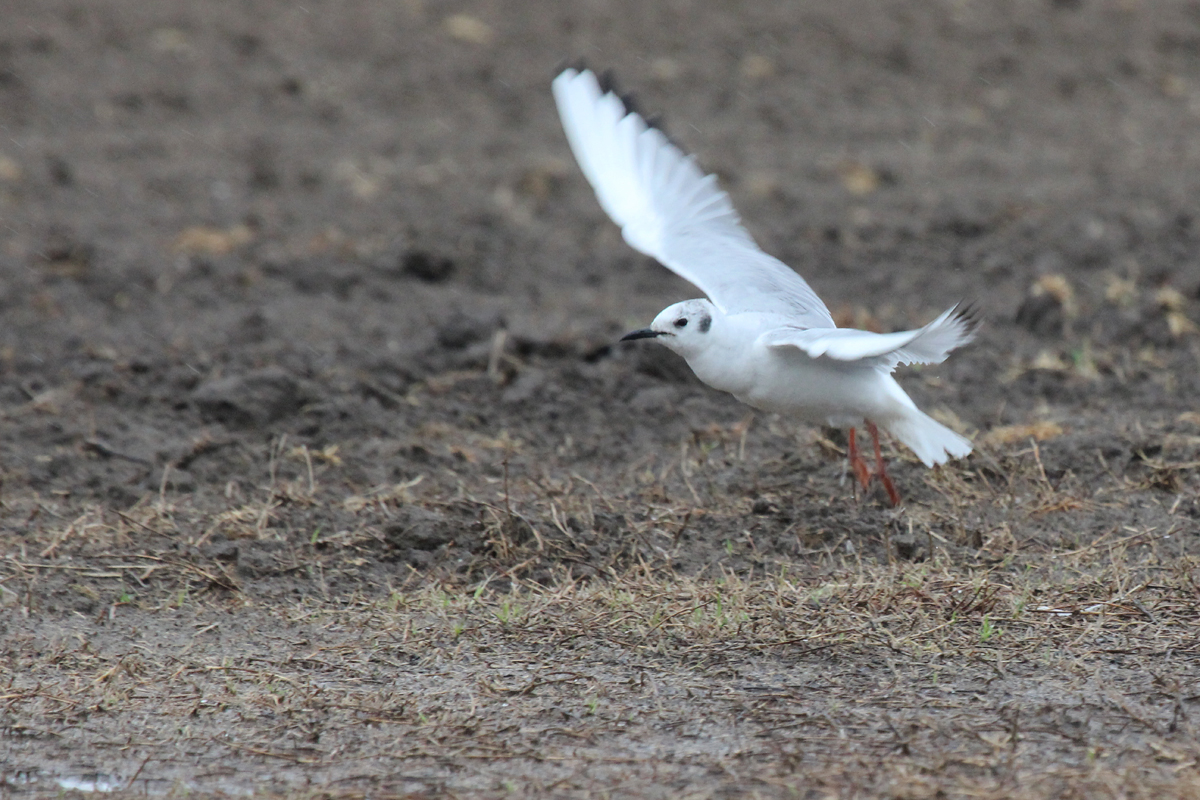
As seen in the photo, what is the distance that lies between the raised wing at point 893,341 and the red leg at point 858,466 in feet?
1.66

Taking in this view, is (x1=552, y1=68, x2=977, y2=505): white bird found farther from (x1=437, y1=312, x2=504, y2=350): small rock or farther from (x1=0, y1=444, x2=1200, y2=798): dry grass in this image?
(x1=437, y1=312, x2=504, y2=350): small rock

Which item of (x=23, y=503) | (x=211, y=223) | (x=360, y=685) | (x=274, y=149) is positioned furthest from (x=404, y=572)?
(x=274, y=149)

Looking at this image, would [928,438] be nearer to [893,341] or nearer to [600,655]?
[893,341]

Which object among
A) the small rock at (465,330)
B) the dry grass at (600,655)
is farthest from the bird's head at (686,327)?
the small rock at (465,330)

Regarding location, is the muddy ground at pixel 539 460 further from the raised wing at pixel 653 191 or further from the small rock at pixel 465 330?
the raised wing at pixel 653 191

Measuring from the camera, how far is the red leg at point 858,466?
5.19 m

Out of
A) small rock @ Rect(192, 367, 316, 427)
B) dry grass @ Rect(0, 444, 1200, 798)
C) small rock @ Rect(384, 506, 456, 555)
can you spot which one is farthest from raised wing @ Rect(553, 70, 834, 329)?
small rock @ Rect(192, 367, 316, 427)

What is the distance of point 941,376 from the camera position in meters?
6.66

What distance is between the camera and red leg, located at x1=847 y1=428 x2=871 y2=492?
5.19m

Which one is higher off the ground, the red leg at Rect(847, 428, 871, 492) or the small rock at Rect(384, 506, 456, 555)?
the red leg at Rect(847, 428, 871, 492)

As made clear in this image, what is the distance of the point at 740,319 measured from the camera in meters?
4.98

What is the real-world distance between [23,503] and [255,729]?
2.15 m

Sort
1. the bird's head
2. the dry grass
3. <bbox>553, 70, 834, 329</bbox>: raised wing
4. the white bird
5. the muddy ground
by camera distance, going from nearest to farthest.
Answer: the dry grass
the muddy ground
the white bird
the bird's head
<bbox>553, 70, 834, 329</bbox>: raised wing

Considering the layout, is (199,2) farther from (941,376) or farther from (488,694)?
(488,694)
